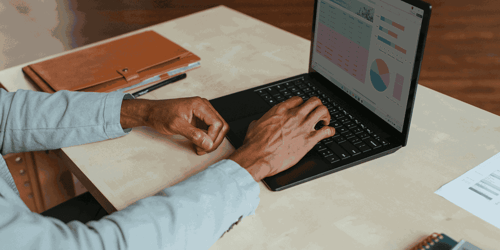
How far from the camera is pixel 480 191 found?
724 millimetres

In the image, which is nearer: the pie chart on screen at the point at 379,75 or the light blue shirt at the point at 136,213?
the light blue shirt at the point at 136,213

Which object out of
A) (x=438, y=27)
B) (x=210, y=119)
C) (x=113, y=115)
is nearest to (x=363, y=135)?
(x=210, y=119)

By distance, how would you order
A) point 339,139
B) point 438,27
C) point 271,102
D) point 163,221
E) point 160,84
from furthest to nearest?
point 438,27
point 160,84
point 271,102
point 339,139
point 163,221

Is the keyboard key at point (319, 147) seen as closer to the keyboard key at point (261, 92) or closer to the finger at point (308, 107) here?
the finger at point (308, 107)

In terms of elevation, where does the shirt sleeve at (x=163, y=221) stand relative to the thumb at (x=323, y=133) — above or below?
below

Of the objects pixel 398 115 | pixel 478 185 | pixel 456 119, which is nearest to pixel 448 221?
pixel 478 185

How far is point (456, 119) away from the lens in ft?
3.08

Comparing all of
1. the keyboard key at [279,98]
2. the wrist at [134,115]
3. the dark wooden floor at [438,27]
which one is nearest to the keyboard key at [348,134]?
the keyboard key at [279,98]

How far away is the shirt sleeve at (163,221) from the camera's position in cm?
57

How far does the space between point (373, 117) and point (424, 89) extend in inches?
11.7

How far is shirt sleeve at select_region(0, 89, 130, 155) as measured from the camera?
897 mm

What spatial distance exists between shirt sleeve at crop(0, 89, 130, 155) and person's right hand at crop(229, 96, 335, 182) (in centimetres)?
33

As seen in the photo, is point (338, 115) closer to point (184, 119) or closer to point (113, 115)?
point (184, 119)

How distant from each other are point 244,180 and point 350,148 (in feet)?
0.83
